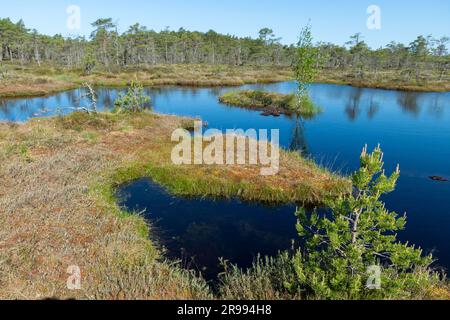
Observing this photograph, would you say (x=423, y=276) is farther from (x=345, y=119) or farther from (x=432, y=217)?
(x=345, y=119)

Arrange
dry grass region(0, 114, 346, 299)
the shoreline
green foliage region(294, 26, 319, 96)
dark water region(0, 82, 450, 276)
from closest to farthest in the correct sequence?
1. dry grass region(0, 114, 346, 299)
2. dark water region(0, 82, 450, 276)
3. green foliage region(294, 26, 319, 96)
4. the shoreline

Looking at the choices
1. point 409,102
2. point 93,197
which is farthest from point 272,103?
point 93,197

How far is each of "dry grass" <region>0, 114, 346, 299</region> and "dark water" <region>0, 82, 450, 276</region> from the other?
77.8 inches

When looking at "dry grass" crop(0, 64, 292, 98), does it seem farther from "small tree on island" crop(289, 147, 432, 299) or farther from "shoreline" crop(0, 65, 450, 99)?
"small tree on island" crop(289, 147, 432, 299)

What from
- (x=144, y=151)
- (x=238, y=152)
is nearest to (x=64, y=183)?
(x=144, y=151)

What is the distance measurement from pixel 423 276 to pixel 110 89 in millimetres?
71583

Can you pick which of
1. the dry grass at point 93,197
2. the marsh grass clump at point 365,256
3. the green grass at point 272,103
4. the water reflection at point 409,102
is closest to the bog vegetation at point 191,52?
the water reflection at point 409,102

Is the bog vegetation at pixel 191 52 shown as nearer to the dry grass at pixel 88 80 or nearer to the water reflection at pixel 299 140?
the dry grass at pixel 88 80

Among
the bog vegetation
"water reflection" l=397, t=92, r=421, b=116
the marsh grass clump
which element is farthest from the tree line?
the marsh grass clump

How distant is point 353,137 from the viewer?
3403 centimetres

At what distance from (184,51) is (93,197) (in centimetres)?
14956

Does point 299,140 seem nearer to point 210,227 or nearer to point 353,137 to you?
point 353,137

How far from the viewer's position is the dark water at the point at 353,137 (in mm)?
15984

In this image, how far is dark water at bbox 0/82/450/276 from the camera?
16.0m
